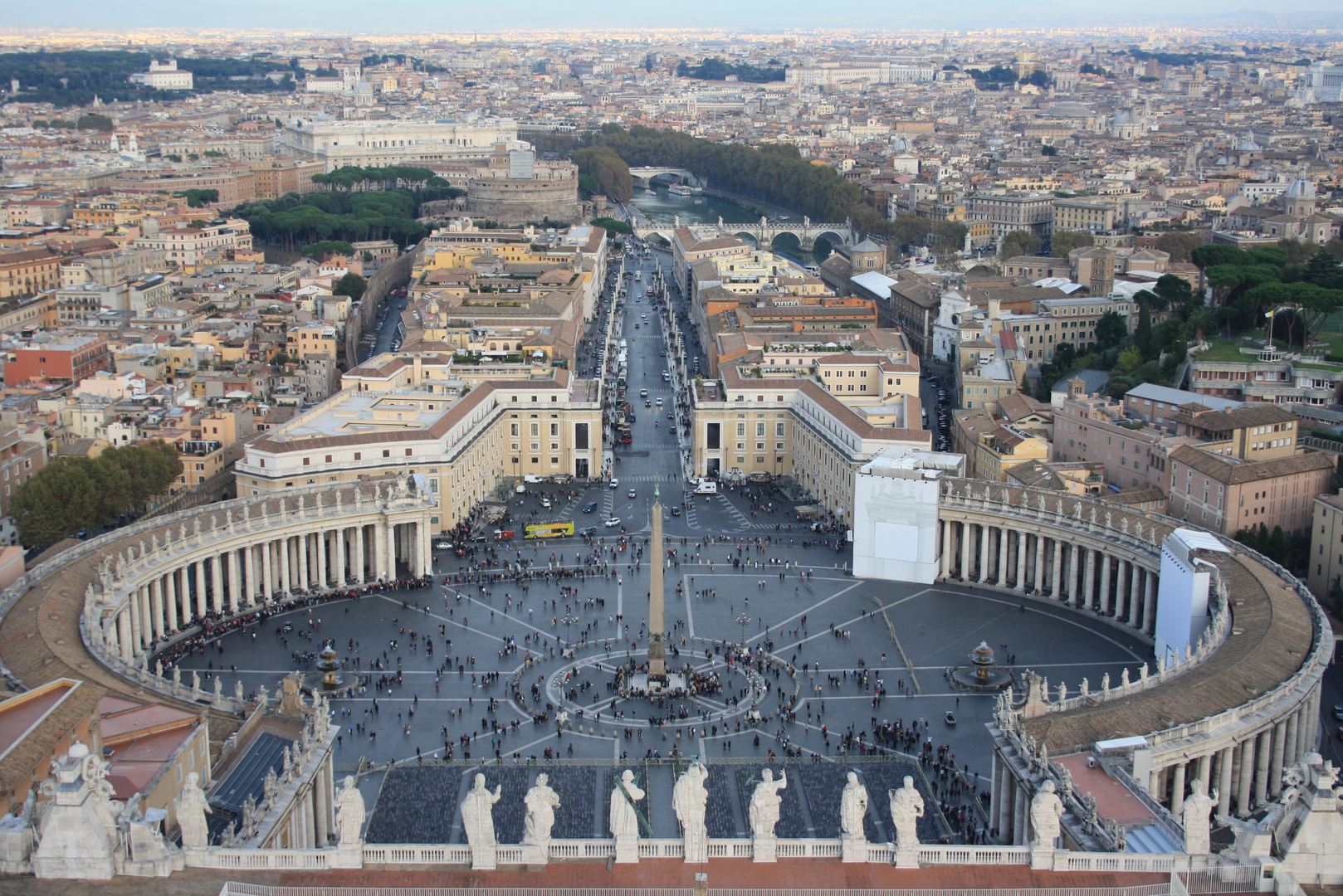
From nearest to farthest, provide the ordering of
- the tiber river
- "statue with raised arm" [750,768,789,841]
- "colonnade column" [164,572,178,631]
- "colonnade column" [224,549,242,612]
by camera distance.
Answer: "statue with raised arm" [750,768,789,841]
"colonnade column" [164,572,178,631]
"colonnade column" [224,549,242,612]
the tiber river

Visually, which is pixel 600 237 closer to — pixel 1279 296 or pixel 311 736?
pixel 1279 296

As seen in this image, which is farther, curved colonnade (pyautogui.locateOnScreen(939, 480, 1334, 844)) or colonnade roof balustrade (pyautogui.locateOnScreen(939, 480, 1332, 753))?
colonnade roof balustrade (pyautogui.locateOnScreen(939, 480, 1332, 753))

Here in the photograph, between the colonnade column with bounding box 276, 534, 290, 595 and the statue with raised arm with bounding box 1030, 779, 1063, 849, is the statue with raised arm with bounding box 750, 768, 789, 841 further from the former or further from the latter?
the colonnade column with bounding box 276, 534, 290, 595

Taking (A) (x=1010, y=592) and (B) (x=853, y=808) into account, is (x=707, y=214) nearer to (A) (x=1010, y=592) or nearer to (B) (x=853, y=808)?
(A) (x=1010, y=592)

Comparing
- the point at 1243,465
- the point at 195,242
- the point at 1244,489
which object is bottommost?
the point at 1244,489

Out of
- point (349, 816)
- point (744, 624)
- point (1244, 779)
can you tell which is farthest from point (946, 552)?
point (349, 816)

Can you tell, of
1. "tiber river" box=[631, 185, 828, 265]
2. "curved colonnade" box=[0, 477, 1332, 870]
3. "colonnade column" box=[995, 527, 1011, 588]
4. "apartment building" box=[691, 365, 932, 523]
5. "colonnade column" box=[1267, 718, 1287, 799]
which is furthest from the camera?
"tiber river" box=[631, 185, 828, 265]

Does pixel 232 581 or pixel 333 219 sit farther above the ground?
pixel 333 219

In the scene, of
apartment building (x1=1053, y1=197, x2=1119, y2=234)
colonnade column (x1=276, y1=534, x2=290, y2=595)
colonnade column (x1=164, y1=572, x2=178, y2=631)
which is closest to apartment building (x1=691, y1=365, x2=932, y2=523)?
colonnade column (x1=276, y1=534, x2=290, y2=595)
